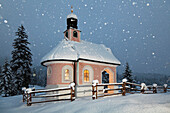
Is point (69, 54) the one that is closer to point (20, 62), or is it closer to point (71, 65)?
point (71, 65)

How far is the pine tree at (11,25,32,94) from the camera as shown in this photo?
20.2 m

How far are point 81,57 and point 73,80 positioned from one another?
7.98 feet

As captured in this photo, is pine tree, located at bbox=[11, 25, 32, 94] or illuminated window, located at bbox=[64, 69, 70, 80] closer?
illuminated window, located at bbox=[64, 69, 70, 80]

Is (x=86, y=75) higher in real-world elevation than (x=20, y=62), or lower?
lower

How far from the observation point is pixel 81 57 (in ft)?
43.3

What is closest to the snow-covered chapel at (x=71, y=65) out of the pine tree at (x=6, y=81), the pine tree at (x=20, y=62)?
the pine tree at (x=20, y=62)

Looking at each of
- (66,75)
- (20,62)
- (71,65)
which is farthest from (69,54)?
(20,62)

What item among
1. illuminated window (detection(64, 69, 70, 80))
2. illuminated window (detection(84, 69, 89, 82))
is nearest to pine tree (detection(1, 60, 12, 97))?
illuminated window (detection(64, 69, 70, 80))

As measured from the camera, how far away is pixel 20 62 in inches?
802

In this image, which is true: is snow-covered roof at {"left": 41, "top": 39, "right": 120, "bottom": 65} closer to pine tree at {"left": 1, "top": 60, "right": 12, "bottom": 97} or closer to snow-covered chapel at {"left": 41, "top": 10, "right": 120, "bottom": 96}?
snow-covered chapel at {"left": 41, "top": 10, "right": 120, "bottom": 96}

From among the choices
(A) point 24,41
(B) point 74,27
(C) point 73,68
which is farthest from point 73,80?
(A) point 24,41

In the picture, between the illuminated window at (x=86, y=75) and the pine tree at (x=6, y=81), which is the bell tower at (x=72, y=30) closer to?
the illuminated window at (x=86, y=75)

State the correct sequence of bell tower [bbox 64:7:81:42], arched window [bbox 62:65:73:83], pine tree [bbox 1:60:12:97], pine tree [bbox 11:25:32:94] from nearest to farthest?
1. arched window [bbox 62:65:73:83]
2. bell tower [bbox 64:7:81:42]
3. pine tree [bbox 11:25:32:94]
4. pine tree [bbox 1:60:12:97]

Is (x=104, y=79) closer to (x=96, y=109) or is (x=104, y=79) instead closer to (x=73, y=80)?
(x=73, y=80)
